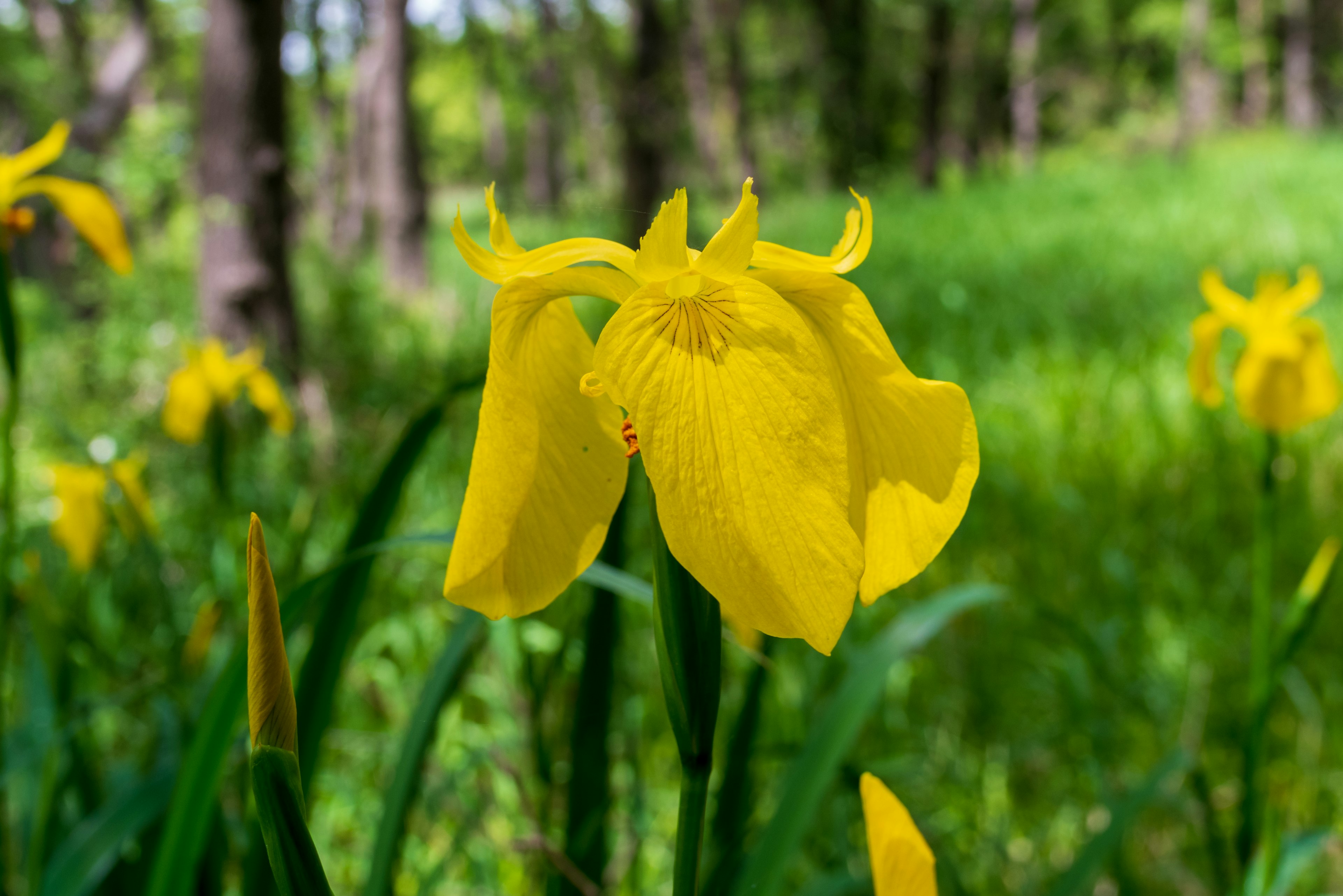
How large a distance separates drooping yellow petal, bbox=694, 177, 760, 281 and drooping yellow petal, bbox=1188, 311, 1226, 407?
0.88 meters

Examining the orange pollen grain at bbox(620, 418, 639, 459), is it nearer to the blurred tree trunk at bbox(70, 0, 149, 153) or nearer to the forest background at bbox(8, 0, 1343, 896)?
the forest background at bbox(8, 0, 1343, 896)

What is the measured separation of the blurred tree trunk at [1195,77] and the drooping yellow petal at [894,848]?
17.1 m

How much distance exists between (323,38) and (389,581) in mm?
16401

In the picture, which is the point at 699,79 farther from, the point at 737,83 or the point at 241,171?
the point at 241,171

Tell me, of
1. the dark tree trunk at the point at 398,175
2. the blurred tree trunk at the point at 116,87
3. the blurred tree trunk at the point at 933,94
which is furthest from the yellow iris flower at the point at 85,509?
the blurred tree trunk at the point at 933,94

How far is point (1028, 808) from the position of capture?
65.8 inches

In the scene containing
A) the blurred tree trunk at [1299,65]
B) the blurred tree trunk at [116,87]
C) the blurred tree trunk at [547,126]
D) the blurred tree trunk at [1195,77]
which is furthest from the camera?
the blurred tree trunk at [1299,65]

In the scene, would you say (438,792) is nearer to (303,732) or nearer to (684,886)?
(303,732)

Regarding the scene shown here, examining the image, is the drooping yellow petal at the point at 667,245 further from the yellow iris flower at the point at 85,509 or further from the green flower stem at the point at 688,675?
the yellow iris flower at the point at 85,509

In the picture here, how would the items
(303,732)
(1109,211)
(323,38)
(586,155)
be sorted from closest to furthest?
(303,732) → (1109,211) → (323,38) → (586,155)

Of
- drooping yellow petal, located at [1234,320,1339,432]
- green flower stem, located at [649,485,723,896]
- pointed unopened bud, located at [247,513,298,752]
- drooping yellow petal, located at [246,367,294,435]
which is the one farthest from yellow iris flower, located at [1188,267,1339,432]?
drooping yellow petal, located at [246,367,294,435]

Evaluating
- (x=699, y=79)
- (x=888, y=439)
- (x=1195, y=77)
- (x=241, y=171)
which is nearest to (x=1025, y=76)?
(x=1195, y=77)

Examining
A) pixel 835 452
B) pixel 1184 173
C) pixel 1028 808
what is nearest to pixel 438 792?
pixel 1028 808

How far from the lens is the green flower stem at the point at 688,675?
365 millimetres
